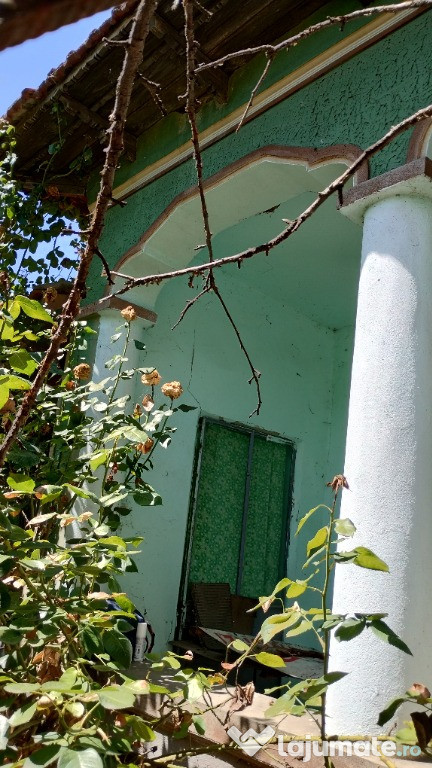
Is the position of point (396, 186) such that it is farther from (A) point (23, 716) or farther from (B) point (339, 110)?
(A) point (23, 716)

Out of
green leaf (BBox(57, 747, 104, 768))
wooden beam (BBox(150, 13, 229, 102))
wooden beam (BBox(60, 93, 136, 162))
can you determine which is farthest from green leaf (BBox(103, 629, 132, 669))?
wooden beam (BBox(60, 93, 136, 162))

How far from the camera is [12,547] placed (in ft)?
4.91

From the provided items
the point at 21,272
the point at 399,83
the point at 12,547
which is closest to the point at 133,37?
the point at 12,547

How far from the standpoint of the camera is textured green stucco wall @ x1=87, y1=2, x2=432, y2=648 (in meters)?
3.01

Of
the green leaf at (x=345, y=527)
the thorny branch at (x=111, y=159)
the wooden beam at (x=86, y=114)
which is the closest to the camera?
the thorny branch at (x=111, y=159)

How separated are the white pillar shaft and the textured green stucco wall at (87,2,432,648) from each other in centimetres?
43

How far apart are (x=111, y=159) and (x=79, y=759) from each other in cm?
85

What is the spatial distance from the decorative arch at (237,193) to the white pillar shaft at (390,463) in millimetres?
434

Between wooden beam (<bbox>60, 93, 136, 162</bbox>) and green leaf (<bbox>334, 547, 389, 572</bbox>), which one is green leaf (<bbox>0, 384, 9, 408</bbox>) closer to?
green leaf (<bbox>334, 547, 389, 572</bbox>)

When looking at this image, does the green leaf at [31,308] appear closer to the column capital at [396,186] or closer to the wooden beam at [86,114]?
the column capital at [396,186]

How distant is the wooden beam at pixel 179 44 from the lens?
3521mm

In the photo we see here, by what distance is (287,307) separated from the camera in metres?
5.92

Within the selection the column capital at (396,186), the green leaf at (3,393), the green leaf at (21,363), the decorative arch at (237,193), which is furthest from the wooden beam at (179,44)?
the green leaf at (3,393)

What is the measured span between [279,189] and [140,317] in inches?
50.2
